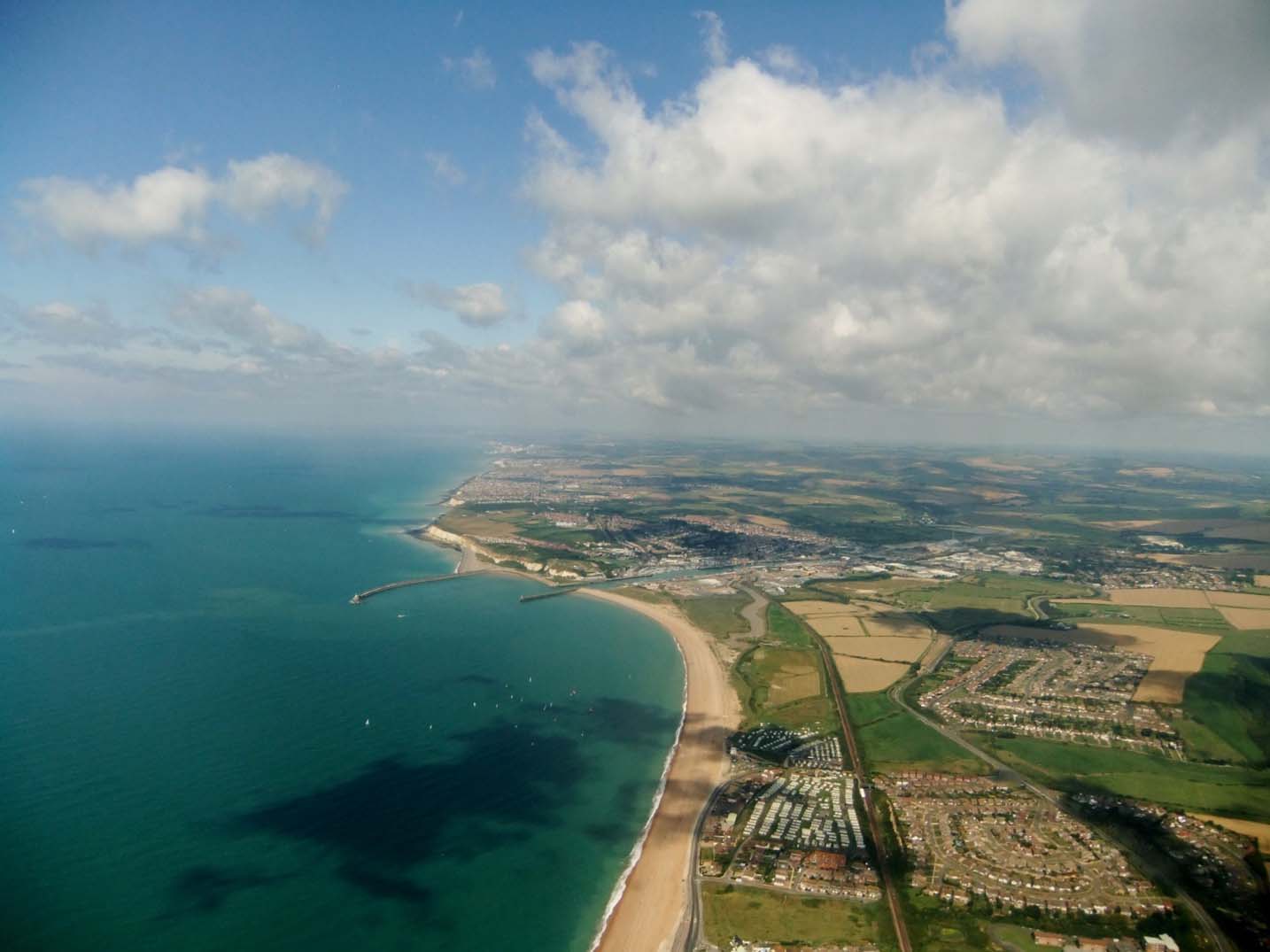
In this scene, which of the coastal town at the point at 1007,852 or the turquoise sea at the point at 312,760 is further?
the coastal town at the point at 1007,852

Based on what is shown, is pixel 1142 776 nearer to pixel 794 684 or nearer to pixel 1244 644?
pixel 794 684

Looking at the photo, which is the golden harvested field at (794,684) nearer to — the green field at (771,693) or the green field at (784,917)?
the green field at (771,693)

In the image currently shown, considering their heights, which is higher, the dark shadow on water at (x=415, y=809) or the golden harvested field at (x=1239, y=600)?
the golden harvested field at (x=1239, y=600)

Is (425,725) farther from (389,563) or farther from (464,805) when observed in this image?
(389,563)

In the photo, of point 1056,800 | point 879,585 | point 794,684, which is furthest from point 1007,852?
point 879,585

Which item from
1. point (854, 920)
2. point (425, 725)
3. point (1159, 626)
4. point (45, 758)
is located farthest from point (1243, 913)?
point (45, 758)

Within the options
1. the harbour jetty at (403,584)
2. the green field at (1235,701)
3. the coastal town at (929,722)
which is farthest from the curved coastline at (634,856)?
the harbour jetty at (403,584)
